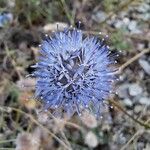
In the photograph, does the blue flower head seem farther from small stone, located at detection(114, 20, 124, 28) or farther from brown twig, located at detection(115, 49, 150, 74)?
small stone, located at detection(114, 20, 124, 28)

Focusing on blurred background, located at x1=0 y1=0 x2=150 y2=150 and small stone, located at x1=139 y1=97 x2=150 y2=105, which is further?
small stone, located at x1=139 y1=97 x2=150 y2=105

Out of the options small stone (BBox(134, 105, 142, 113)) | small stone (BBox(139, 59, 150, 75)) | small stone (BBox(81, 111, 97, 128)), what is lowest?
small stone (BBox(81, 111, 97, 128))

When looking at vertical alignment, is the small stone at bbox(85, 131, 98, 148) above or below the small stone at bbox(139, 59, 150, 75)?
below

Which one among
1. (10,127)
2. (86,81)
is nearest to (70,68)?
(86,81)

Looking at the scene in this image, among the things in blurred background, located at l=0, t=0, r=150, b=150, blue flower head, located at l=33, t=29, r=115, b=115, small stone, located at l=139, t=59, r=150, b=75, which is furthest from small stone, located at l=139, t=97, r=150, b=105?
blue flower head, located at l=33, t=29, r=115, b=115

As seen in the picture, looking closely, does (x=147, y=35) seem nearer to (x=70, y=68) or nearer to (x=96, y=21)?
(x=96, y=21)

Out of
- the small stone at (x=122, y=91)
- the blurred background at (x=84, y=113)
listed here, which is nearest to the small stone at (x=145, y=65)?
the blurred background at (x=84, y=113)

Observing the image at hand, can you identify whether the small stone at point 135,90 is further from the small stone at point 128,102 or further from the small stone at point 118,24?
the small stone at point 118,24

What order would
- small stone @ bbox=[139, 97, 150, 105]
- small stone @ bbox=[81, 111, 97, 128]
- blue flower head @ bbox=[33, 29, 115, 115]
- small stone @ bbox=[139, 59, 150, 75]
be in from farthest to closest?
small stone @ bbox=[139, 59, 150, 75] → small stone @ bbox=[139, 97, 150, 105] → small stone @ bbox=[81, 111, 97, 128] → blue flower head @ bbox=[33, 29, 115, 115]
